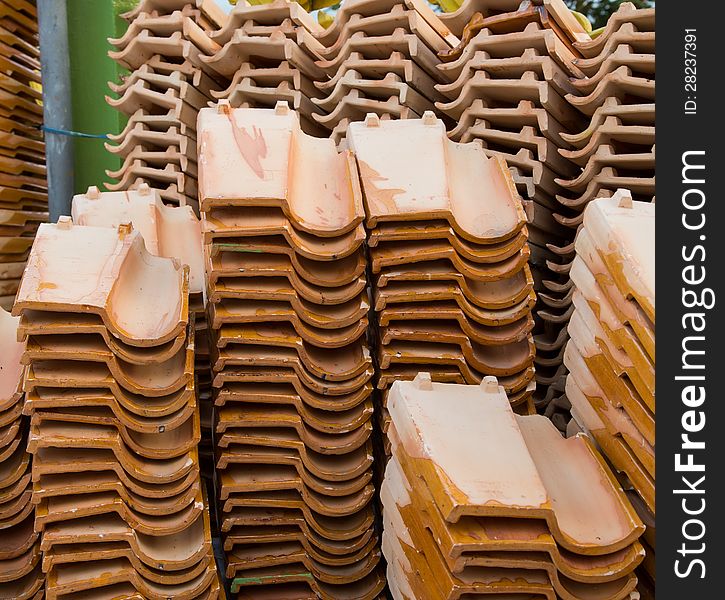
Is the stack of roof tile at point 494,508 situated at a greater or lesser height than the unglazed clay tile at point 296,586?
greater

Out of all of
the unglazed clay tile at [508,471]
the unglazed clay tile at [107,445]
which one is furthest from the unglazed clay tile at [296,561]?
the unglazed clay tile at [508,471]

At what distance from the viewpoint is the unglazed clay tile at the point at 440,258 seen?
3.22m

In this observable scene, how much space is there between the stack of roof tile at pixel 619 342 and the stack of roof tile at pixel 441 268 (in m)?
0.47

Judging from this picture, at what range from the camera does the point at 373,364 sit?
3.39m

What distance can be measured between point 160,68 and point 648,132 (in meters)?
2.92

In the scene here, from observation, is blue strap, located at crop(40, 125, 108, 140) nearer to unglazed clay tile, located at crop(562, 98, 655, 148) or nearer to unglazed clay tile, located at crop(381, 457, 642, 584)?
unglazed clay tile, located at crop(562, 98, 655, 148)

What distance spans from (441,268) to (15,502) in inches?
73.9

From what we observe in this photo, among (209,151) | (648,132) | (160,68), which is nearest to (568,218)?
(648,132)

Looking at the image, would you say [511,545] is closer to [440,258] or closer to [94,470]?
[440,258]

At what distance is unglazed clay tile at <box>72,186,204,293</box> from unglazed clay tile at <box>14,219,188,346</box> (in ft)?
1.44

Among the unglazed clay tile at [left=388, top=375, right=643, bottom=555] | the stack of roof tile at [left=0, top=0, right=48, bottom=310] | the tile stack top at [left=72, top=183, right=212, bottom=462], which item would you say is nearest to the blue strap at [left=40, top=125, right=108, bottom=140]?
the stack of roof tile at [left=0, top=0, right=48, bottom=310]

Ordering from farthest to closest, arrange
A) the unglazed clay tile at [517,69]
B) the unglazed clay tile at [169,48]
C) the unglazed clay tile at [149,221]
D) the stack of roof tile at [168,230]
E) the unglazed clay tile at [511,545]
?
the unglazed clay tile at [169,48], the unglazed clay tile at [517,69], the unglazed clay tile at [149,221], the stack of roof tile at [168,230], the unglazed clay tile at [511,545]

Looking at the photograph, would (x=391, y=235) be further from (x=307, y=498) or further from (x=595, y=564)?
(x=595, y=564)

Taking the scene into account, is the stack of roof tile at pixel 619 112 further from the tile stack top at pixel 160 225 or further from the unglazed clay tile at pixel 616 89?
the tile stack top at pixel 160 225
